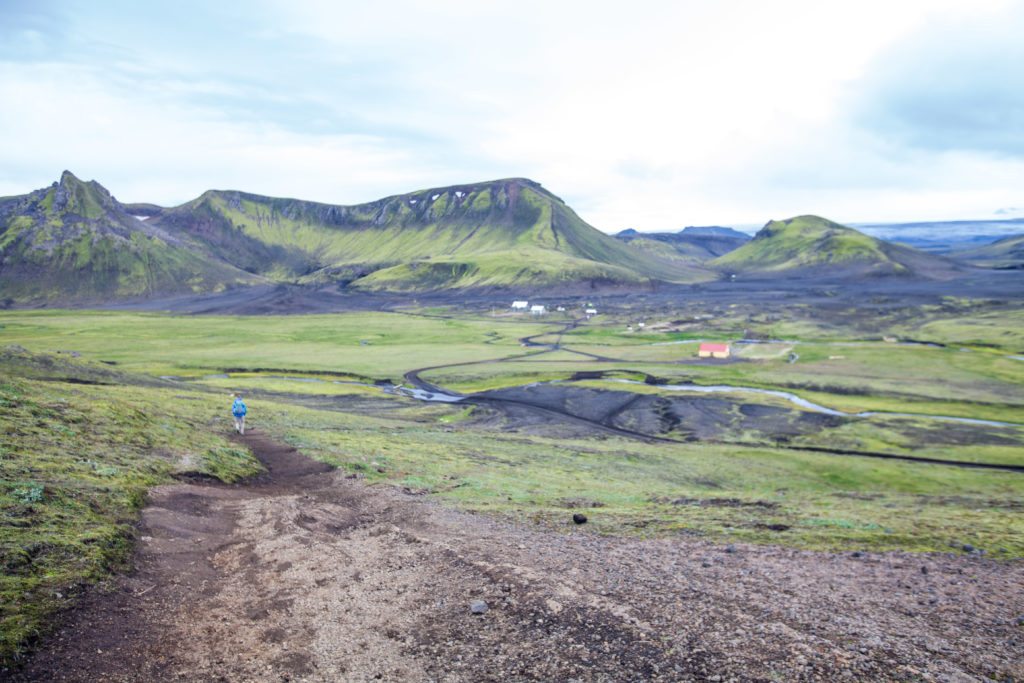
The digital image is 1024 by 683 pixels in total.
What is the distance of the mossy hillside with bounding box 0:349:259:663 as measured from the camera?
38.4 feet

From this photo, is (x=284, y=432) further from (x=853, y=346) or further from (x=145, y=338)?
(x=145, y=338)

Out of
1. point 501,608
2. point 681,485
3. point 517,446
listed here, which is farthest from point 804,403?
point 501,608

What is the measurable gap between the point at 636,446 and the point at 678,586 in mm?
37182

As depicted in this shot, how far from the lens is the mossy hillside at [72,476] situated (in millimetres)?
11711

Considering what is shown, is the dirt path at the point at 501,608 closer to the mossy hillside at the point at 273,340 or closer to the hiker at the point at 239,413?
the hiker at the point at 239,413

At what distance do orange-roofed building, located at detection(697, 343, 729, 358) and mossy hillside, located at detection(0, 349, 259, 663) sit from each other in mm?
92239

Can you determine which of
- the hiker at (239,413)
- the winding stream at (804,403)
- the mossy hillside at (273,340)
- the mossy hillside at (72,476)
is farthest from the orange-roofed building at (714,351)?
the mossy hillside at (72,476)

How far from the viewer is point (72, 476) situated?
17984mm

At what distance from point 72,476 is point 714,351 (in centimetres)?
10584

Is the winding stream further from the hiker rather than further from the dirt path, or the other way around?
the hiker

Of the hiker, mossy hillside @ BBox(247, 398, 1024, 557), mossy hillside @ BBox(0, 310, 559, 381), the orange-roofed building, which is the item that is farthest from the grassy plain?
the orange-roofed building

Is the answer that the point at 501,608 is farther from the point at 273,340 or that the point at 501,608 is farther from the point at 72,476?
the point at 273,340

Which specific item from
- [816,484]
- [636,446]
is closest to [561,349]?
[636,446]

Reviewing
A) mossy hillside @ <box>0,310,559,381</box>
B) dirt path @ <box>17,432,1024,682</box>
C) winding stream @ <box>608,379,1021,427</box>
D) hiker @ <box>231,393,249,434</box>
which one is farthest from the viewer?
mossy hillside @ <box>0,310,559,381</box>
